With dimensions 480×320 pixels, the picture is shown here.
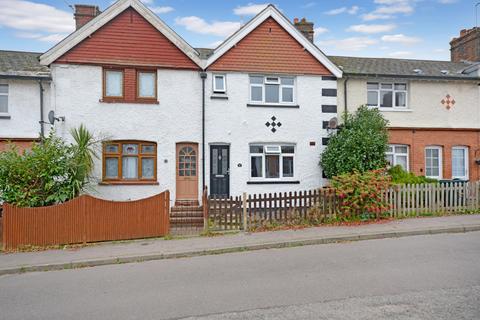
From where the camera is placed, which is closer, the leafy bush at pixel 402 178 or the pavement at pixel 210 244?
the pavement at pixel 210 244

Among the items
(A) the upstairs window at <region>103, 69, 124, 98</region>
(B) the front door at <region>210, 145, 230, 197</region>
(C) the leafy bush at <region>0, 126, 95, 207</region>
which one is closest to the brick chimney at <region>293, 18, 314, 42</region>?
(B) the front door at <region>210, 145, 230, 197</region>

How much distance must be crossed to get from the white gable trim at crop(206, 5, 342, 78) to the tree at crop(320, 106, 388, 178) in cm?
233

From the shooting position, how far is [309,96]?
14484 millimetres

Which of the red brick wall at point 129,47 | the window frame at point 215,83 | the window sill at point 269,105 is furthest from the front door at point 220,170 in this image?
the red brick wall at point 129,47

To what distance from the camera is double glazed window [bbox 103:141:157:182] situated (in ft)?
43.2

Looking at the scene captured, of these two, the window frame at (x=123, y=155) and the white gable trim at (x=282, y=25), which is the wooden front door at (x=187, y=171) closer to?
the window frame at (x=123, y=155)

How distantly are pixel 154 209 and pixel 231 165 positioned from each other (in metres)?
4.57

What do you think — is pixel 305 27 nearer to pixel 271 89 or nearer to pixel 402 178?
pixel 271 89

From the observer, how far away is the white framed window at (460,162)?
15953mm

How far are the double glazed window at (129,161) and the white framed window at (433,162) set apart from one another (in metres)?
11.9

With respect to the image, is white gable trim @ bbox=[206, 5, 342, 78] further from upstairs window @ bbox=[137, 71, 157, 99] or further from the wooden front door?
the wooden front door

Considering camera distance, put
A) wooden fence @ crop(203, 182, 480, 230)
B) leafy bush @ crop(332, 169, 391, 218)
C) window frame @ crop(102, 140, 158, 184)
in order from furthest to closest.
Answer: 1. window frame @ crop(102, 140, 158, 184)
2. leafy bush @ crop(332, 169, 391, 218)
3. wooden fence @ crop(203, 182, 480, 230)

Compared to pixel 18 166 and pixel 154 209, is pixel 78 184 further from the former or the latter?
pixel 154 209

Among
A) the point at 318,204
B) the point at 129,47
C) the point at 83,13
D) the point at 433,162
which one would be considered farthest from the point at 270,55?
the point at 433,162
